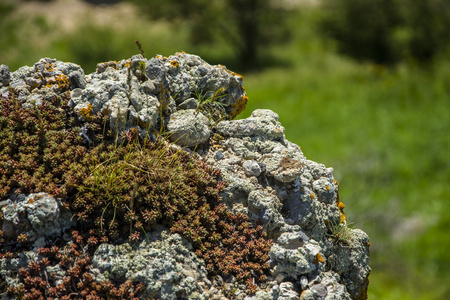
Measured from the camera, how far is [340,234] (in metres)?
4.92

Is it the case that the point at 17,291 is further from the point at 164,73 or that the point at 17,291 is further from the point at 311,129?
the point at 311,129

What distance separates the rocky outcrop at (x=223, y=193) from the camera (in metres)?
3.91

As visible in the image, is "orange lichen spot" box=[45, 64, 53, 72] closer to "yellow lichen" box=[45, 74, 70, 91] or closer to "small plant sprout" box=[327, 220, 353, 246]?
"yellow lichen" box=[45, 74, 70, 91]

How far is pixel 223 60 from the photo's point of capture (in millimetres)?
35125

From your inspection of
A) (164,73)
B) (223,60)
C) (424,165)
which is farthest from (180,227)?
(223,60)

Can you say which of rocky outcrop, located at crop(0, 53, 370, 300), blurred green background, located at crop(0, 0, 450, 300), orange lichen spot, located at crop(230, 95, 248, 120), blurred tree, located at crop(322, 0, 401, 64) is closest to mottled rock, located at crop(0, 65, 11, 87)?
rocky outcrop, located at crop(0, 53, 370, 300)

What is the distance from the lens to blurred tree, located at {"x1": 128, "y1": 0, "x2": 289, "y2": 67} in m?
34.3

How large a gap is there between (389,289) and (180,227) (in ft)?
28.7

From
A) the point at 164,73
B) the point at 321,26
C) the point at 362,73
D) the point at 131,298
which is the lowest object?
the point at 131,298

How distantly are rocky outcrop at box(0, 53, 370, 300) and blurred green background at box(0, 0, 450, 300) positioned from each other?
3449 mm

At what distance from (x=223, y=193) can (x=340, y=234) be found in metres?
1.47

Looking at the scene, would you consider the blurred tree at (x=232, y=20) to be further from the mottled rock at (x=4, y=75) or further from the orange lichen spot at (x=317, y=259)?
the orange lichen spot at (x=317, y=259)

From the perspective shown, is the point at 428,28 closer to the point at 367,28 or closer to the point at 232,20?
the point at 367,28

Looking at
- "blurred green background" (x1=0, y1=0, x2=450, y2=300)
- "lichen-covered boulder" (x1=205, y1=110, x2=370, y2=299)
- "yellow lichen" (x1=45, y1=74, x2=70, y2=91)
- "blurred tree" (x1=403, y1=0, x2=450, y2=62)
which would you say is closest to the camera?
"lichen-covered boulder" (x1=205, y1=110, x2=370, y2=299)
